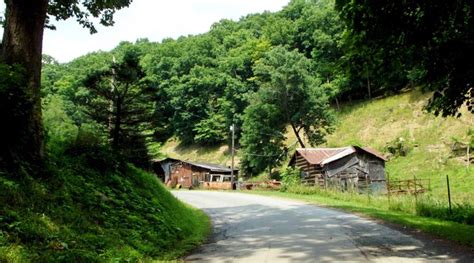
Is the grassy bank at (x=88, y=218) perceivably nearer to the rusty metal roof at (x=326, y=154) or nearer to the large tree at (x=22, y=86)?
the large tree at (x=22, y=86)

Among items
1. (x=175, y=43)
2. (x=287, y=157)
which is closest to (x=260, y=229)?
(x=287, y=157)

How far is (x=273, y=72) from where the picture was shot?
193 feet

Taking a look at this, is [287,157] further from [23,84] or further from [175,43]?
[175,43]

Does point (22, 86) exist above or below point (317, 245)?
above

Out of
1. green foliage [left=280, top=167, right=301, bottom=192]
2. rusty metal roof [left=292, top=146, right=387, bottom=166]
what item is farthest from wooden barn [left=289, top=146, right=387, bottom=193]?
green foliage [left=280, top=167, right=301, bottom=192]

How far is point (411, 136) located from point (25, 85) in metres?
52.4

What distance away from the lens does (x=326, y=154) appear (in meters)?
48.5

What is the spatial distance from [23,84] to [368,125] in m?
59.3

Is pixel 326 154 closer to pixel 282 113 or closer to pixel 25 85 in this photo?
pixel 282 113

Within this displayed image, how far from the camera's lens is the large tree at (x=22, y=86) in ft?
25.4

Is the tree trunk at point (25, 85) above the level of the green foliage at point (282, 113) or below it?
below

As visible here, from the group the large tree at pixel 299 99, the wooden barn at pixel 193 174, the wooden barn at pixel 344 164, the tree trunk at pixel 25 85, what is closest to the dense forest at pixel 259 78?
the large tree at pixel 299 99

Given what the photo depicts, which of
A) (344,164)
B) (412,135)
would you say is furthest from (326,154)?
(412,135)

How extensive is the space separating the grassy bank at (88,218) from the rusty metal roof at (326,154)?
34.4 m
